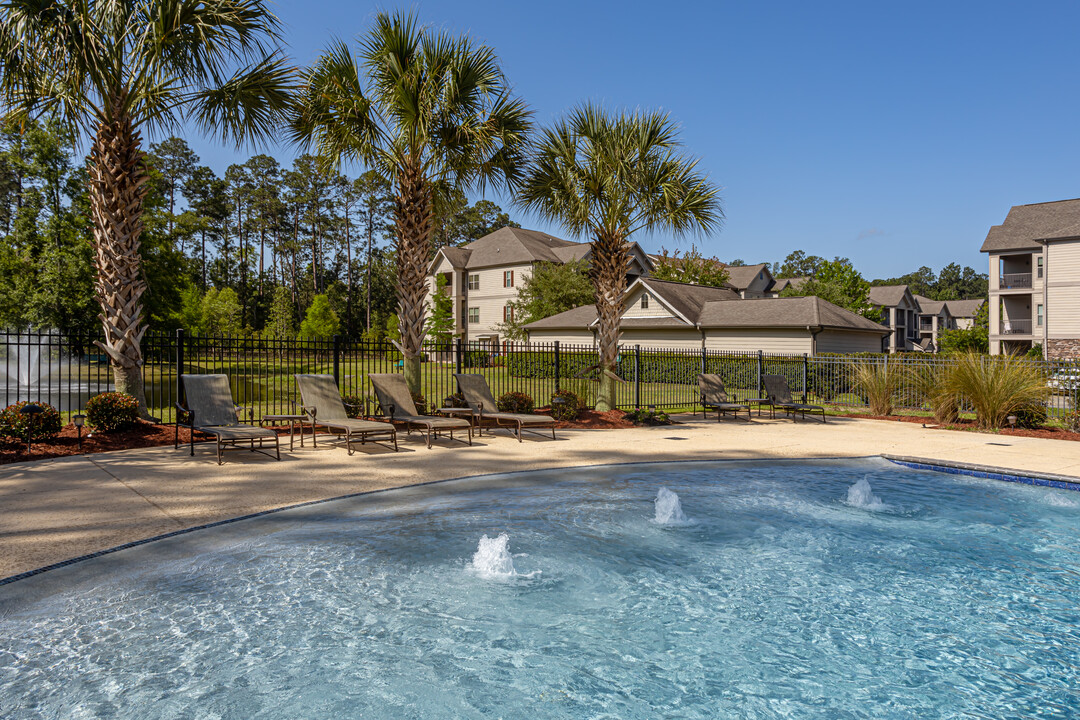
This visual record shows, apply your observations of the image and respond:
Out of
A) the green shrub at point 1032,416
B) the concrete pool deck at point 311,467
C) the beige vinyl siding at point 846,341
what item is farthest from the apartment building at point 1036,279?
the concrete pool deck at point 311,467

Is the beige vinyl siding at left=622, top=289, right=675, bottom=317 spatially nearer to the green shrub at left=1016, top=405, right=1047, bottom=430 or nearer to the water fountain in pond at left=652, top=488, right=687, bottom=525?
the green shrub at left=1016, top=405, right=1047, bottom=430

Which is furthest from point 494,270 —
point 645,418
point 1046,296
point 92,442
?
point 92,442

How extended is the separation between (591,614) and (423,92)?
1038 centimetres

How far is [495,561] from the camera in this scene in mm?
5547

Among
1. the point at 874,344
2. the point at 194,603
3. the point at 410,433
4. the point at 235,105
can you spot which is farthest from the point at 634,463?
the point at 874,344

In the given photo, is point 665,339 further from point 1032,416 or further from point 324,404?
point 324,404

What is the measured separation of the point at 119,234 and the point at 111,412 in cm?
290

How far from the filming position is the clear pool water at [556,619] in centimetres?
359

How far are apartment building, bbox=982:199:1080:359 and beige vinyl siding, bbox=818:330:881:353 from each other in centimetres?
770

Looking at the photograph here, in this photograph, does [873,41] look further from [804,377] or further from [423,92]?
[423,92]

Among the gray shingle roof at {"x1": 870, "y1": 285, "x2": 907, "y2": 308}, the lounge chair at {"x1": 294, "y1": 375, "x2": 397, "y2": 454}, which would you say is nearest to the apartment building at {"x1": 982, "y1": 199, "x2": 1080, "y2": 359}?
the gray shingle roof at {"x1": 870, "y1": 285, "x2": 907, "y2": 308}

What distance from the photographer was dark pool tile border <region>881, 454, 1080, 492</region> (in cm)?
852

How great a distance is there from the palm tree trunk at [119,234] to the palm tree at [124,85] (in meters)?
0.02

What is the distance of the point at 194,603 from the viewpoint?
446 cm
